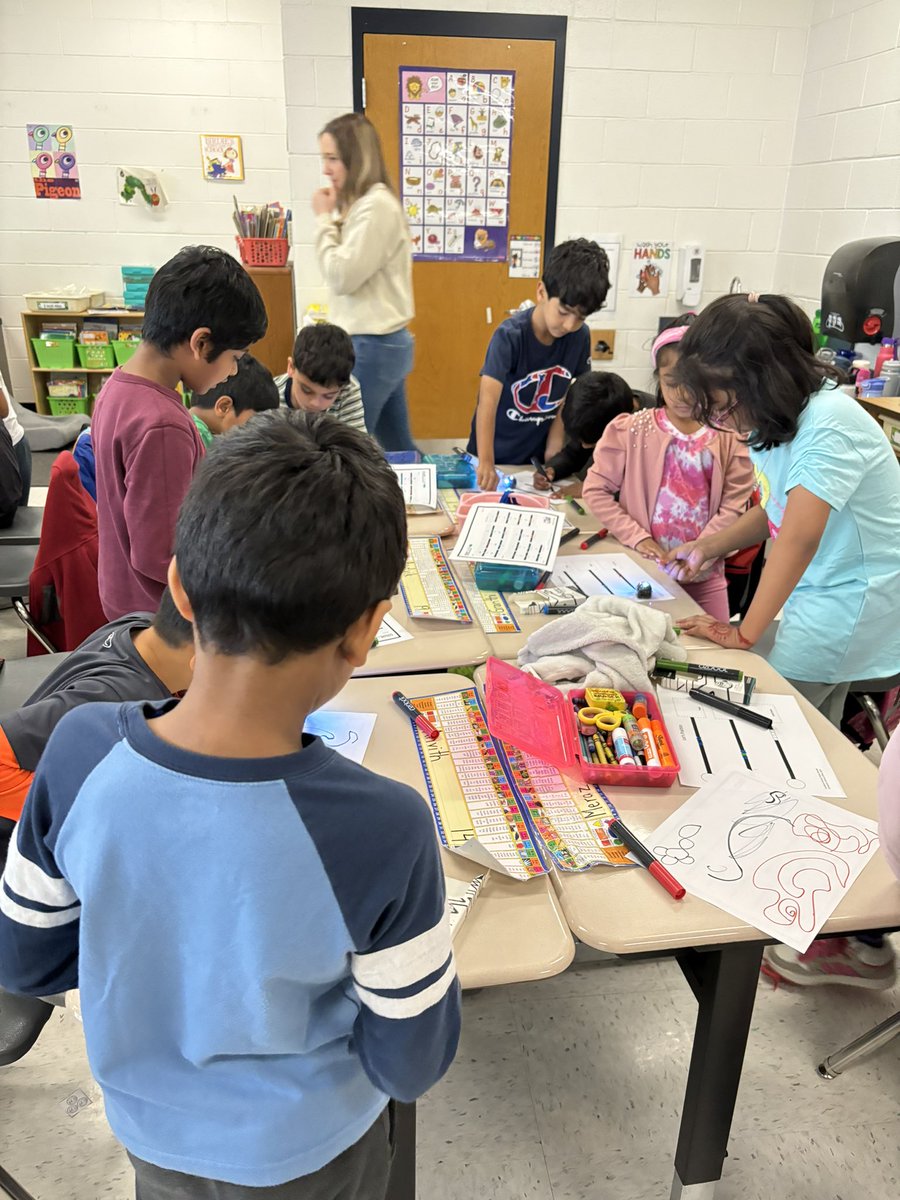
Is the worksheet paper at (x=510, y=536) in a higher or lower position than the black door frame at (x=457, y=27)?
lower

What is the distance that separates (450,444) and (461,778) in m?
3.65

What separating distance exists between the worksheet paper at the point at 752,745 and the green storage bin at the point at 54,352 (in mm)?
4999

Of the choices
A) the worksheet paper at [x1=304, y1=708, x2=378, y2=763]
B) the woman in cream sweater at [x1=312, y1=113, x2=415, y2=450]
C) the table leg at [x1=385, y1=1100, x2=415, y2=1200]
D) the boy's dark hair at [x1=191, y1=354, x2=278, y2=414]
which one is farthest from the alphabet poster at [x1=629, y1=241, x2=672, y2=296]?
the table leg at [x1=385, y1=1100, x2=415, y2=1200]

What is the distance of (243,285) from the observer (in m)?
1.52

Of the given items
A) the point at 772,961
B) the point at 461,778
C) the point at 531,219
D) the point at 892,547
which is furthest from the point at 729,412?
the point at 531,219

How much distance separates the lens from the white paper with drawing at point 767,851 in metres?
0.99

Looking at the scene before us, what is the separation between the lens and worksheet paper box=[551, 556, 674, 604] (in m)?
1.86

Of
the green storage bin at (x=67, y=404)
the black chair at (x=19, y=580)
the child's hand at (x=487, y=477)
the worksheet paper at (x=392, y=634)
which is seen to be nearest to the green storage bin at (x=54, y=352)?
the green storage bin at (x=67, y=404)

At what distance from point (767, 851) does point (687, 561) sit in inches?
42.0

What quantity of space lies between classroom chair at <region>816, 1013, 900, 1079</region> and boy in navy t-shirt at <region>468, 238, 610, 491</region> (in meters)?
1.63

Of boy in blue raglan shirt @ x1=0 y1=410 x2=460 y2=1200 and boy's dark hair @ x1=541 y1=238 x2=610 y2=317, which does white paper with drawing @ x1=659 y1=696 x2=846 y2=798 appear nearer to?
boy in blue raglan shirt @ x1=0 y1=410 x2=460 y2=1200

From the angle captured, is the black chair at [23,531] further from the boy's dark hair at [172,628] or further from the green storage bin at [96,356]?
the green storage bin at [96,356]

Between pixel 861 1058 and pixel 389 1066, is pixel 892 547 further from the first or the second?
pixel 389 1066

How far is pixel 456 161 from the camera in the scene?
415 cm
